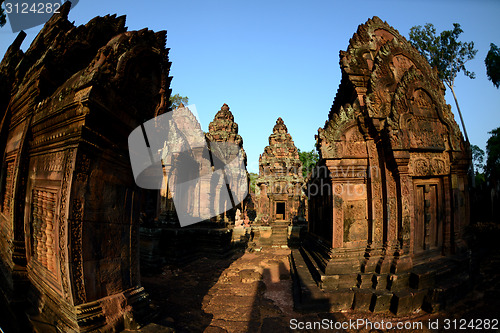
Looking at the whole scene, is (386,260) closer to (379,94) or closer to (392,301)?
(392,301)

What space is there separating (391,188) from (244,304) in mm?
4089

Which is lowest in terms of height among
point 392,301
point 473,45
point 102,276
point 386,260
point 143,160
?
point 392,301

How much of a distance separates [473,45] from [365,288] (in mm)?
22539

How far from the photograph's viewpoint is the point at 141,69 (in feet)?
10.3

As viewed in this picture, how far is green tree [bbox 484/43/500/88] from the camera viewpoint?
18.0m

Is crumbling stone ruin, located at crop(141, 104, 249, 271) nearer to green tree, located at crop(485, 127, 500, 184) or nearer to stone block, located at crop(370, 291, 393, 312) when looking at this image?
stone block, located at crop(370, 291, 393, 312)

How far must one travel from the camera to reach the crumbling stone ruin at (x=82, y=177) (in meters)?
2.54

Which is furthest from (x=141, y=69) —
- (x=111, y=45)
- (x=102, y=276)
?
(x=102, y=276)

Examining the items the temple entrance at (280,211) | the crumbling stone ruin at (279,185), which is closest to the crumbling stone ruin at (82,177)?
the crumbling stone ruin at (279,185)

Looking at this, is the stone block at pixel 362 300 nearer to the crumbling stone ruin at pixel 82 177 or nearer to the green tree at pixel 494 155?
the crumbling stone ruin at pixel 82 177

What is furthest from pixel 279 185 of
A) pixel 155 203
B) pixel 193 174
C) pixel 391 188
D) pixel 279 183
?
pixel 391 188

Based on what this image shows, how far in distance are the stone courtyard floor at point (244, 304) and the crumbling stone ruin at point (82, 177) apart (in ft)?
2.49

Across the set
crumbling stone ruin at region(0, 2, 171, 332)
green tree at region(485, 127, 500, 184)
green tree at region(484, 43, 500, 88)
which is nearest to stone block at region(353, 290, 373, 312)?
crumbling stone ruin at region(0, 2, 171, 332)

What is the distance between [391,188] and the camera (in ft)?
17.5
